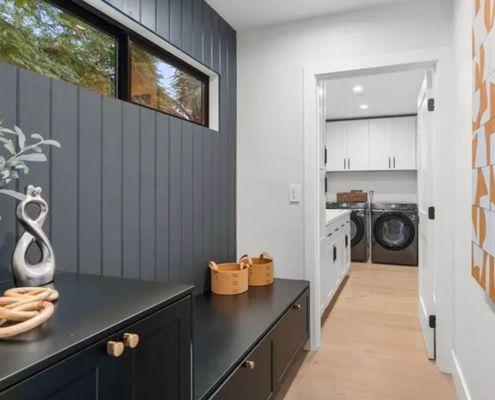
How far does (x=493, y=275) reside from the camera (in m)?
1.31

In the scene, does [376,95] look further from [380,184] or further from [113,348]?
[113,348]

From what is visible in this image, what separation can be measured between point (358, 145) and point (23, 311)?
600 cm

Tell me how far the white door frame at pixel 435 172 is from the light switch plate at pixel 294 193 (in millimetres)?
54

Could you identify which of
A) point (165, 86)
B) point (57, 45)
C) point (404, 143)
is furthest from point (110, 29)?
point (404, 143)

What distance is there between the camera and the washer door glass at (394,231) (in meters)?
5.47

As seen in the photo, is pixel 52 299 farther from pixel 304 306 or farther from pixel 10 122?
pixel 304 306

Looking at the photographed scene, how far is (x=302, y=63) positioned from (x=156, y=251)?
164 centimetres

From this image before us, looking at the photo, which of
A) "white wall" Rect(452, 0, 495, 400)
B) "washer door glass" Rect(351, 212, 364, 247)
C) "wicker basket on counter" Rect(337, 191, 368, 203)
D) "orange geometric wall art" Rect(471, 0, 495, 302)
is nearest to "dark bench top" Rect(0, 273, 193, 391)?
"orange geometric wall art" Rect(471, 0, 495, 302)

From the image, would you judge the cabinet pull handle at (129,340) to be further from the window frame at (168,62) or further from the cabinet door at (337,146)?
the cabinet door at (337,146)

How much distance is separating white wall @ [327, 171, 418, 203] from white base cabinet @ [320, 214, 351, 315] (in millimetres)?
2109

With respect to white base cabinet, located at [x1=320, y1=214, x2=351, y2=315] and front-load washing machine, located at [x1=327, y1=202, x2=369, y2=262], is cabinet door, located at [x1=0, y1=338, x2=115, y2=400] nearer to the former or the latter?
white base cabinet, located at [x1=320, y1=214, x2=351, y2=315]

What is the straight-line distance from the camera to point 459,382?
79.4 inches

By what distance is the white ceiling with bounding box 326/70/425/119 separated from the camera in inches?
162

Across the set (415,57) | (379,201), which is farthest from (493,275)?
(379,201)
